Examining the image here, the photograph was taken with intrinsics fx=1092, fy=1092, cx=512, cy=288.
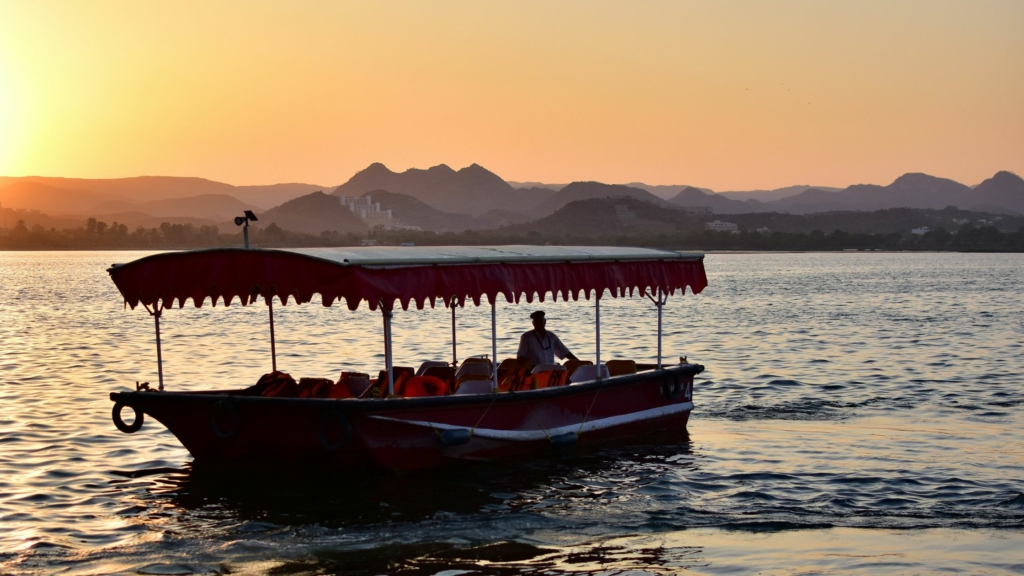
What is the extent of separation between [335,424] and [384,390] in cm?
128

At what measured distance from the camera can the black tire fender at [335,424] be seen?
12.3 m

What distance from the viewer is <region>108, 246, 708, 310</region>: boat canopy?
475 inches

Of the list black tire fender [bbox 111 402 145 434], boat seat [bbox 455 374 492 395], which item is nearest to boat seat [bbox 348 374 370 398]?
boat seat [bbox 455 374 492 395]

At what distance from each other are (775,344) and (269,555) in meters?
27.0

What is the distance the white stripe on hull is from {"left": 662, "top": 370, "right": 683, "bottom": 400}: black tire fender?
197 millimetres

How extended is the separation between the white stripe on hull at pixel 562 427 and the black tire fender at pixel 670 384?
0.20 metres

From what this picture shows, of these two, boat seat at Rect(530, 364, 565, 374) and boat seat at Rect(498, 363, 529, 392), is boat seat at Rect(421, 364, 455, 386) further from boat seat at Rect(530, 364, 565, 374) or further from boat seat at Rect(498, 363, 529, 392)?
boat seat at Rect(530, 364, 565, 374)

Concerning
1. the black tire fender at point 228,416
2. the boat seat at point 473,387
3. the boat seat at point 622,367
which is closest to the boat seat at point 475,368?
the boat seat at point 473,387

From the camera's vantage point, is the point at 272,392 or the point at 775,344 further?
the point at 775,344

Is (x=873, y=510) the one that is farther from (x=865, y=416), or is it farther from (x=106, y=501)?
(x=106, y=501)

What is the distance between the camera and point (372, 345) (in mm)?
35281

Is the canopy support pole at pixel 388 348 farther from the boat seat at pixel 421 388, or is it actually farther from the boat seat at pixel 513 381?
the boat seat at pixel 513 381

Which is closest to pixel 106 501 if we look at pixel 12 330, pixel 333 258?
pixel 333 258

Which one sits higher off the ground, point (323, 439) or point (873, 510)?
point (323, 439)
